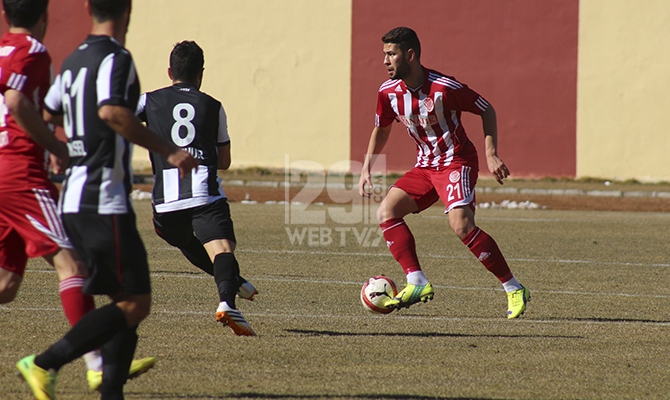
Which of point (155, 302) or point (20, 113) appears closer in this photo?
point (20, 113)

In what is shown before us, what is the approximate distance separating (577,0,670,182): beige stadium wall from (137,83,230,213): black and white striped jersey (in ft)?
62.1

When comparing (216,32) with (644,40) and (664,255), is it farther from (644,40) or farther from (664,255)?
(664,255)

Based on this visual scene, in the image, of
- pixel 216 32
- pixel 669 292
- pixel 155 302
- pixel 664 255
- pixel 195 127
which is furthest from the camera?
pixel 216 32

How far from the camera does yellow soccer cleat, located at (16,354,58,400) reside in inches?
165

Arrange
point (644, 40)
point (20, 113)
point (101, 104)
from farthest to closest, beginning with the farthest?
point (644, 40), point (20, 113), point (101, 104)

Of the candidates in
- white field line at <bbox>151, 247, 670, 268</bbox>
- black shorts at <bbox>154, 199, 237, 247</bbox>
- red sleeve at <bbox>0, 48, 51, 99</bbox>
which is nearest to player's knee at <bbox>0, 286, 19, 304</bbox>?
red sleeve at <bbox>0, 48, 51, 99</bbox>

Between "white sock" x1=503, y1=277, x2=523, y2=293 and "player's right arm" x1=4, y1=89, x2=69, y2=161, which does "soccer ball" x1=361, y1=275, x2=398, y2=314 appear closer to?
"white sock" x1=503, y1=277, x2=523, y2=293

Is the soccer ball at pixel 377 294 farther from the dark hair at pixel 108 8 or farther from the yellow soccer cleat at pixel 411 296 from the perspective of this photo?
the dark hair at pixel 108 8

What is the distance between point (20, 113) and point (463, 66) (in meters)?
21.1

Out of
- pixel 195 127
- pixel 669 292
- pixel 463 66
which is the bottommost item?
pixel 669 292

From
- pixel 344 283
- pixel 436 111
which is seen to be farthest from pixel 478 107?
pixel 344 283

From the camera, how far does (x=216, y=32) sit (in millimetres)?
26375

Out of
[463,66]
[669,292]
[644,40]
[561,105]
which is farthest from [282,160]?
[669,292]

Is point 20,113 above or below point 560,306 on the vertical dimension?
above
